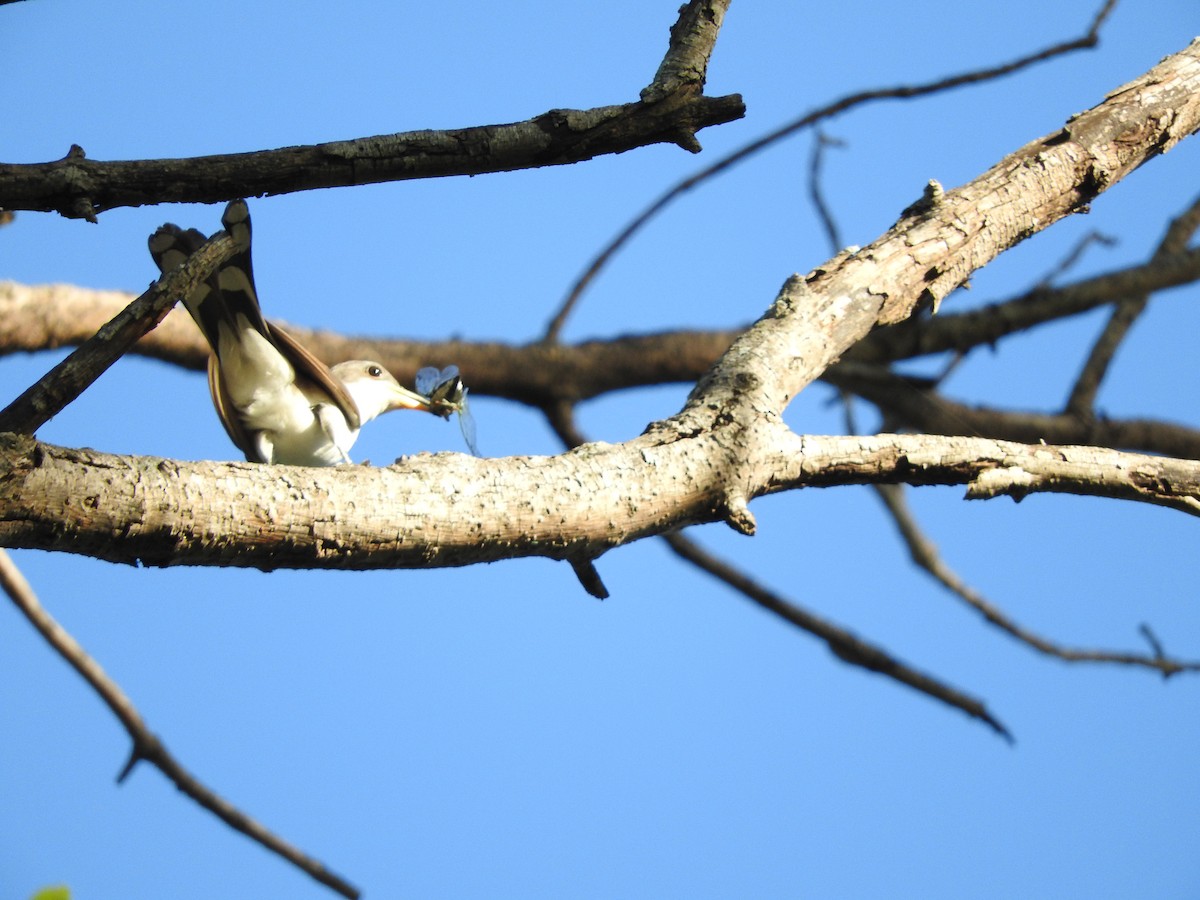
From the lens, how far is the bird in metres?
3.28

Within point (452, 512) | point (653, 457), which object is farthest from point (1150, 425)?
point (452, 512)

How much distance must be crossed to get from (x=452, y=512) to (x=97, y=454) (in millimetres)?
508

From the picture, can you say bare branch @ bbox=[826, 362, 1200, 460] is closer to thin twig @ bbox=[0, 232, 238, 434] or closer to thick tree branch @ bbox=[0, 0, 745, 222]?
thick tree branch @ bbox=[0, 0, 745, 222]

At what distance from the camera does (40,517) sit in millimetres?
1436

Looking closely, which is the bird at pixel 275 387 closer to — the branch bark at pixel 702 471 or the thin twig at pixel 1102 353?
the branch bark at pixel 702 471

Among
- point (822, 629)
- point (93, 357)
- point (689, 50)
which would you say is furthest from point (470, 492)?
point (822, 629)

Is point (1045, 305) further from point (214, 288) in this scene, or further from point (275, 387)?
point (214, 288)

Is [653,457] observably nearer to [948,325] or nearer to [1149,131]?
[1149,131]

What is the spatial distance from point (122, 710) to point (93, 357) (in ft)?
9.65

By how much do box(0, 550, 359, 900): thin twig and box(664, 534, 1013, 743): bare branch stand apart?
1836 mm

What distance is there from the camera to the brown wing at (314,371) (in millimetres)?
3494

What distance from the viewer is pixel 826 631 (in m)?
4.43

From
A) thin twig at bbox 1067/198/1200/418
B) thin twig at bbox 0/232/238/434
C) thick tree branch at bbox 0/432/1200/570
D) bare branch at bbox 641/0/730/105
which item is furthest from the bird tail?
thin twig at bbox 1067/198/1200/418

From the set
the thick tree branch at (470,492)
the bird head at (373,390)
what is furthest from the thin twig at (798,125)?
the thick tree branch at (470,492)
